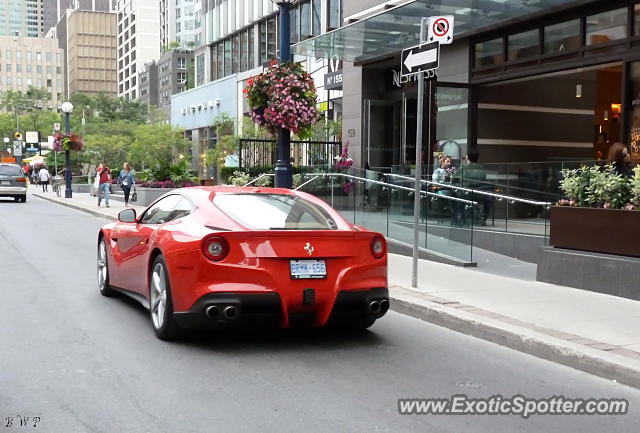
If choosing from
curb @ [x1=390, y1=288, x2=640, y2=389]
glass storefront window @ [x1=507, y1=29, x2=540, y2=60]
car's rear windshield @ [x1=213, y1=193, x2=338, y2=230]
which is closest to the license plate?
car's rear windshield @ [x1=213, y1=193, x2=338, y2=230]

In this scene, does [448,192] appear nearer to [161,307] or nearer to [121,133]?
[161,307]

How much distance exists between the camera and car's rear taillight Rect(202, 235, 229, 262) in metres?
6.42

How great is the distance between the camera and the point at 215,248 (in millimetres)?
6434

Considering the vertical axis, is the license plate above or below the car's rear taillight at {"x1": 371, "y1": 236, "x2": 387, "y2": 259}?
below

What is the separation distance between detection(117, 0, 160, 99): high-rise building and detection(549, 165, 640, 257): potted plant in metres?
156

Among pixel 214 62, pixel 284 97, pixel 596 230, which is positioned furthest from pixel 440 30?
pixel 214 62

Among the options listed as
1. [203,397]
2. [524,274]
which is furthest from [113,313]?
[524,274]

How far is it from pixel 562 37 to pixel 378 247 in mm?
10725

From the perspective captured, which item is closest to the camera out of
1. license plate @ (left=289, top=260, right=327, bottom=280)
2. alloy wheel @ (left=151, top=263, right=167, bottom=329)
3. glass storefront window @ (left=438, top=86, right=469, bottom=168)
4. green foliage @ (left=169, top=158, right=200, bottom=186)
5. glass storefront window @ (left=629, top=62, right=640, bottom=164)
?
license plate @ (left=289, top=260, right=327, bottom=280)

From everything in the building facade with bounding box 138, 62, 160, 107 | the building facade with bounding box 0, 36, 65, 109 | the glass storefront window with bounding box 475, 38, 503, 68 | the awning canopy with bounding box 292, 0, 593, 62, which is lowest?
the glass storefront window with bounding box 475, 38, 503, 68

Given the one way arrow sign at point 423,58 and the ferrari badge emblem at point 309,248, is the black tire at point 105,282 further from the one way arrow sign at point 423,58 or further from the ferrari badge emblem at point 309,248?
the one way arrow sign at point 423,58

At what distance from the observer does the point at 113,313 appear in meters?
8.23

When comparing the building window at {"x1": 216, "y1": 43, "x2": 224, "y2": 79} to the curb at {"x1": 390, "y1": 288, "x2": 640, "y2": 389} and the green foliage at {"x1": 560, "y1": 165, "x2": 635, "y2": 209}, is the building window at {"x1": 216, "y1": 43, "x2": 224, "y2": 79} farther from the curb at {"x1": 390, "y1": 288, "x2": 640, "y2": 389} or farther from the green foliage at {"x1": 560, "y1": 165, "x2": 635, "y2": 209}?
the curb at {"x1": 390, "y1": 288, "x2": 640, "y2": 389}

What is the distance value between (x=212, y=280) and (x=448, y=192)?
8.63m
